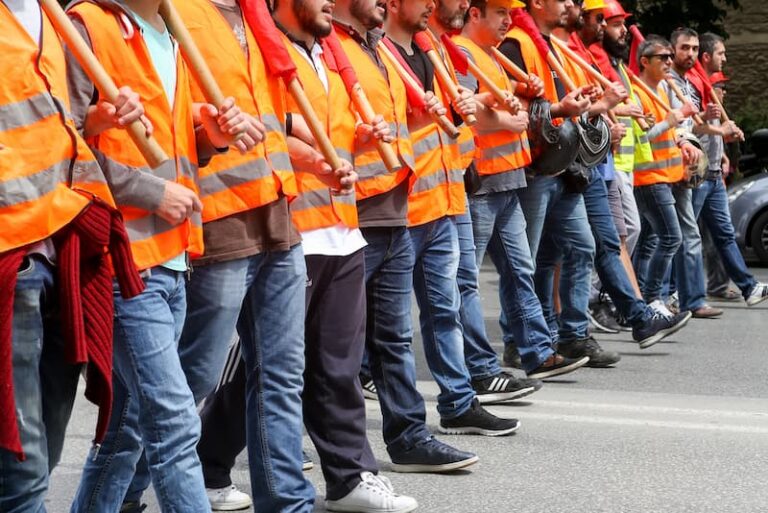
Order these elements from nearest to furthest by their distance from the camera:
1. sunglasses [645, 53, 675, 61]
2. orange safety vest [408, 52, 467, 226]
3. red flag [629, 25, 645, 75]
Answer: orange safety vest [408, 52, 467, 226] → sunglasses [645, 53, 675, 61] → red flag [629, 25, 645, 75]

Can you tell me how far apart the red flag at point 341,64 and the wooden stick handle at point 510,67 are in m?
2.45

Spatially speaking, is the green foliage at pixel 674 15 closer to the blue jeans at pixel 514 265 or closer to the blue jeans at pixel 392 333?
the blue jeans at pixel 514 265

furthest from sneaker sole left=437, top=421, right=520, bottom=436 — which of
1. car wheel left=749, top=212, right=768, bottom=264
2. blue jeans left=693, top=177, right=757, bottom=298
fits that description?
car wheel left=749, top=212, right=768, bottom=264

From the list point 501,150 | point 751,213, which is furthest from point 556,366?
point 751,213

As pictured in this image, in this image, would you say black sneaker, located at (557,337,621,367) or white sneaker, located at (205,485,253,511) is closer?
white sneaker, located at (205,485,253,511)

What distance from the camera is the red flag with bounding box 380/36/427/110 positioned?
5902 mm

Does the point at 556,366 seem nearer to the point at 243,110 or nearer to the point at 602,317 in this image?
the point at 602,317

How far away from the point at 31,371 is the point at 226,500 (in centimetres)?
196

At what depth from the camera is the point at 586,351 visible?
8.54 metres

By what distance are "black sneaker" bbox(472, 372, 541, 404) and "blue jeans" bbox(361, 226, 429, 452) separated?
139cm

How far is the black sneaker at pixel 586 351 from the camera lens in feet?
27.9

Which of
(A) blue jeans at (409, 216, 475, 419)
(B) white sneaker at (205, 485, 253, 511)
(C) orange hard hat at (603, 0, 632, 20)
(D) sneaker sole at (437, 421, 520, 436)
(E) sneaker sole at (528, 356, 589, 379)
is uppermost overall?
(C) orange hard hat at (603, 0, 632, 20)

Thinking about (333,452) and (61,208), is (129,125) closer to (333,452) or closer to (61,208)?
(61,208)

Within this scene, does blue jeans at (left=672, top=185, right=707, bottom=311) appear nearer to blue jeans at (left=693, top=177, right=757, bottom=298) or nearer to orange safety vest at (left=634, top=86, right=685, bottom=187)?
orange safety vest at (left=634, top=86, right=685, bottom=187)
